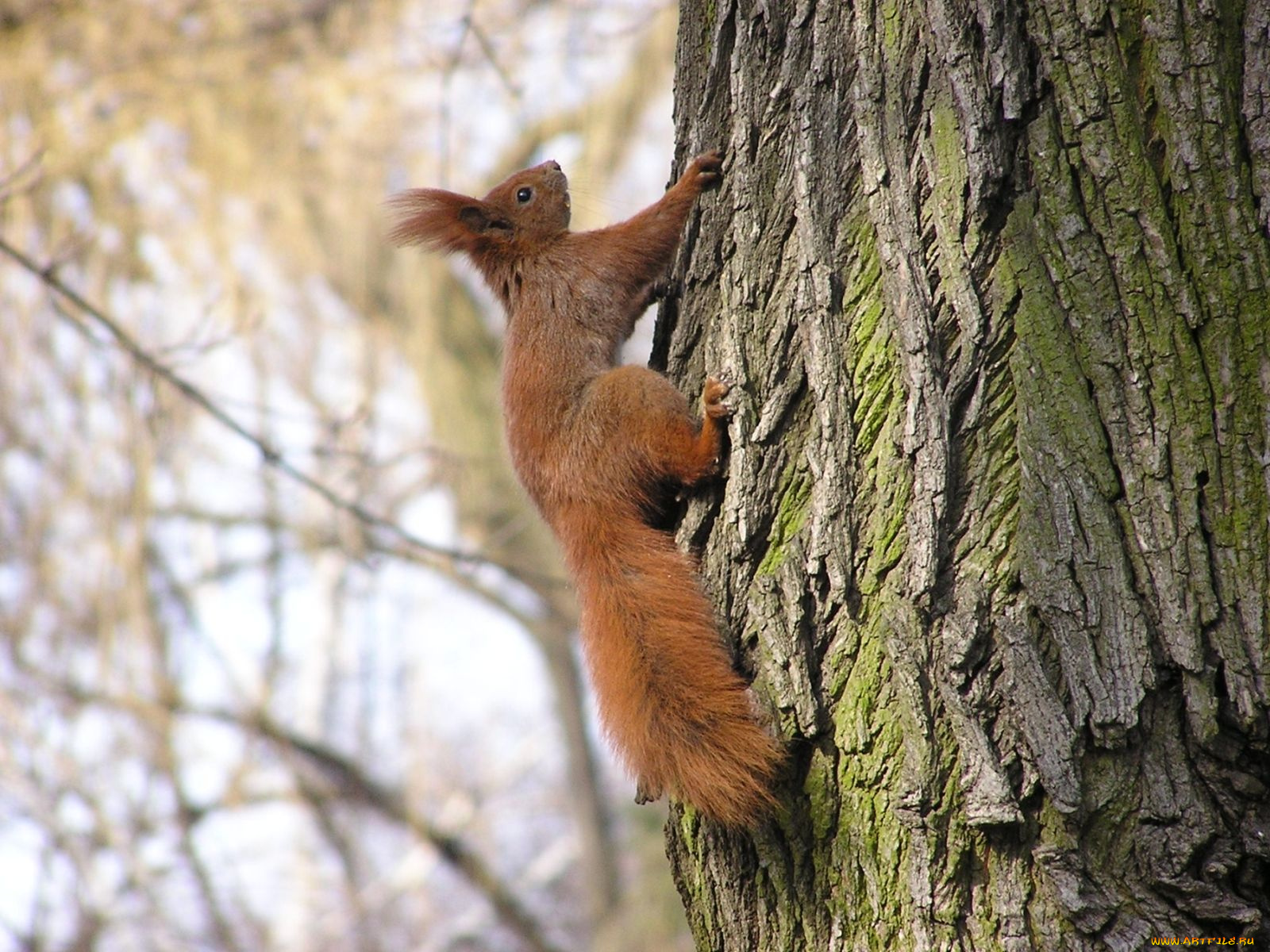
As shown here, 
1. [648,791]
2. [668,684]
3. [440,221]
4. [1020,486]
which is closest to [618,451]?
[668,684]

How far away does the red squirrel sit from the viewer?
5.59 ft

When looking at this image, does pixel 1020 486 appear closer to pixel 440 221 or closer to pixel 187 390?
pixel 440 221

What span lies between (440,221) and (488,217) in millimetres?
144

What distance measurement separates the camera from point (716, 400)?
5.99 feet

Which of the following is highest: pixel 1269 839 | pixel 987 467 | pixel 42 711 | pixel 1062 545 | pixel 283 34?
pixel 283 34

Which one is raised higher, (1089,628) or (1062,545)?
(1062,545)

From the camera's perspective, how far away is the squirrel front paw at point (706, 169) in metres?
1.92

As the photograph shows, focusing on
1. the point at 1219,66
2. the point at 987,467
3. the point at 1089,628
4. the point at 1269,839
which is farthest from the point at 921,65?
the point at 1269,839

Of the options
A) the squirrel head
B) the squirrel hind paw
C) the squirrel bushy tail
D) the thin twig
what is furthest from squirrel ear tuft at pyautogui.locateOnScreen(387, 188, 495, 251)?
the squirrel hind paw

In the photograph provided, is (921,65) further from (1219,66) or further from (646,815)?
(646,815)

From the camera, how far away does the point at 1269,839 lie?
139 centimetres

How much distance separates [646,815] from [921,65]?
695 centimetres

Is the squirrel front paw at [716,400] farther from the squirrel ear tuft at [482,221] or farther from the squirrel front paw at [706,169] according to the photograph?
the squirrel ear tuft at [482,221]

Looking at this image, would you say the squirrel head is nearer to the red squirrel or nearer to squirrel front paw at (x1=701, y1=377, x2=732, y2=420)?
the red squirrel
